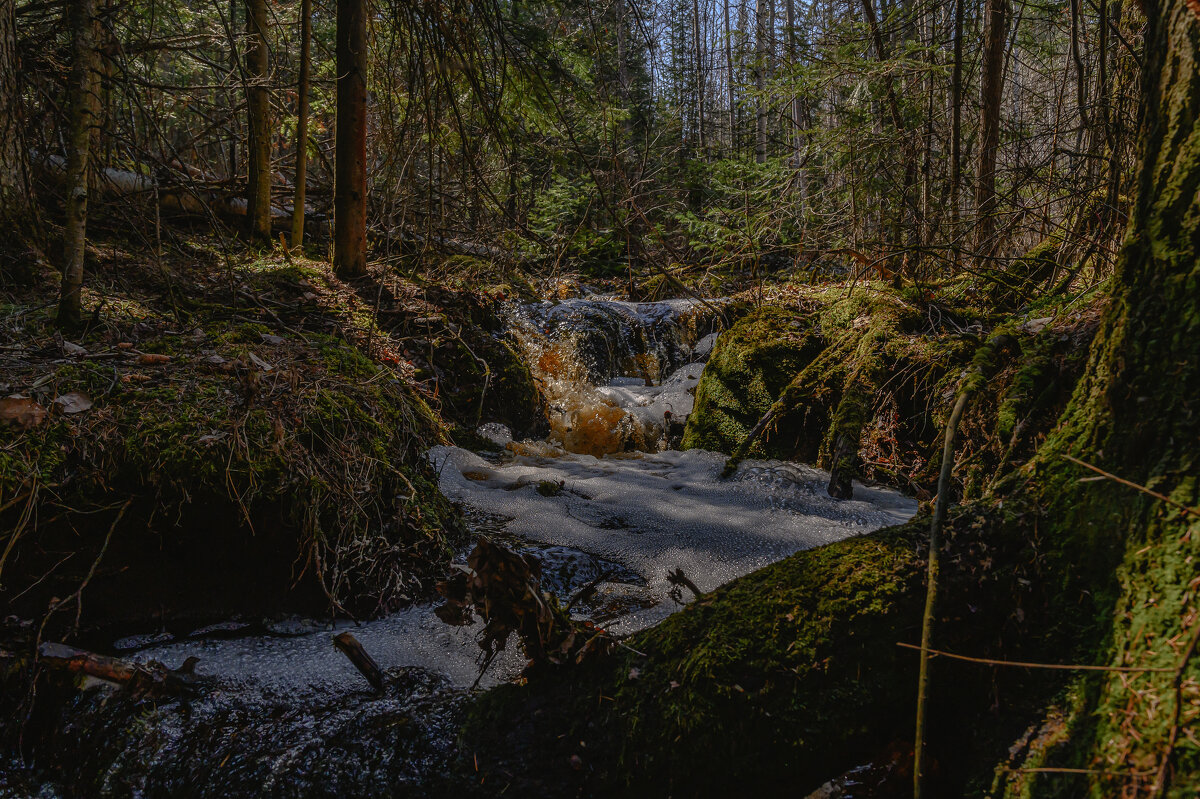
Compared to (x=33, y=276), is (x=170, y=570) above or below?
below

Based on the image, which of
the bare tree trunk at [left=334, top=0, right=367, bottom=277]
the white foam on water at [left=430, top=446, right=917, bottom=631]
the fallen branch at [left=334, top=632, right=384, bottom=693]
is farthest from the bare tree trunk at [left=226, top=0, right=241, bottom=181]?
the fallen branch at [left=334, top=632, right=384, bottom=693]

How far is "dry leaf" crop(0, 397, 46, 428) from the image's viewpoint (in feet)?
7.26

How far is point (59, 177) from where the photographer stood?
483 cm

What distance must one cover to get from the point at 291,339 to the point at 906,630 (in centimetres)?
368

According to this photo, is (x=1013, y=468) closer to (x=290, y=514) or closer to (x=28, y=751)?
(x=290, y=514)

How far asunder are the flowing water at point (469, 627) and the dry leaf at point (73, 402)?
37.2 inches

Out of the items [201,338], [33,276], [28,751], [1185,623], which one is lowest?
[28,751]

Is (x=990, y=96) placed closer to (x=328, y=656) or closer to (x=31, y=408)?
(x=328, y=656)

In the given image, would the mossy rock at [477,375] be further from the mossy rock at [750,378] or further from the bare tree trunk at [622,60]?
the bare tree trunk at [622,60]

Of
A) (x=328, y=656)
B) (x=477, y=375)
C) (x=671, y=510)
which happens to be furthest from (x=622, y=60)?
(x=328, y=656)

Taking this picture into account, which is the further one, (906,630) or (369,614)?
(369,614)

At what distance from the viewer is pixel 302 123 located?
6031 millimetres

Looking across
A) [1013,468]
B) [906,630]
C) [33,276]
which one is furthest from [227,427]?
[1013,468]

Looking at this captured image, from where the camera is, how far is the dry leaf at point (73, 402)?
92.4 inches
